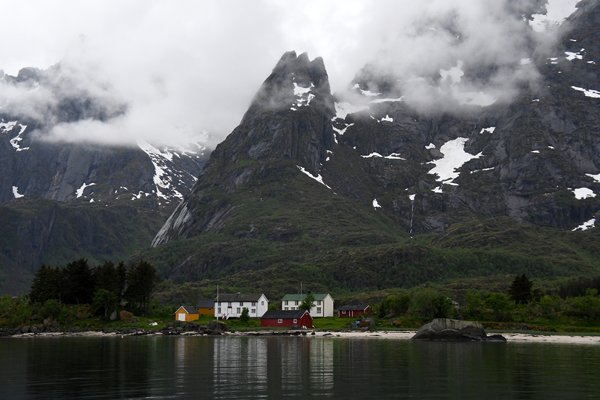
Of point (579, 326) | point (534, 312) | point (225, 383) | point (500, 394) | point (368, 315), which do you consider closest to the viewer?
point (500, 394)

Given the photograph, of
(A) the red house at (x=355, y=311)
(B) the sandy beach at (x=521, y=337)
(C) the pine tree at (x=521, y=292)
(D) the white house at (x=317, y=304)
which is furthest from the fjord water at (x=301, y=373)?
(D) the white house at (x=317, y=304)

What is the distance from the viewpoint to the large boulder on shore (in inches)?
4269

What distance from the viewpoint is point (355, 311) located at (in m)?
169

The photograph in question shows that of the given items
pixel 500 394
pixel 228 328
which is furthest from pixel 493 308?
pixel 500 394

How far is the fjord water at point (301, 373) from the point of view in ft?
151

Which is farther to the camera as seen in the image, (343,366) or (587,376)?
(343,366)

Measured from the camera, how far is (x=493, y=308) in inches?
5571

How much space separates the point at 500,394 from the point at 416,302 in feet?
334

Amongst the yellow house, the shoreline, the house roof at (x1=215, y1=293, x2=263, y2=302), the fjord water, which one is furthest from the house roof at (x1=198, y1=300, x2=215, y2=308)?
the fjord water

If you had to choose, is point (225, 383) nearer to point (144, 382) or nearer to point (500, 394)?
point (144, 382)

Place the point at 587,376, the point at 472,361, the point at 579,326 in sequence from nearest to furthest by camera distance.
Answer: the point at 587,376, the point at 472,361, the point at 579,326

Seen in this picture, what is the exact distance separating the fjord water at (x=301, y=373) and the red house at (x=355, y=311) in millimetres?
77501

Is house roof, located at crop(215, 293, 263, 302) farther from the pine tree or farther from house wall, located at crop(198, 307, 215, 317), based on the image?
the pine tree

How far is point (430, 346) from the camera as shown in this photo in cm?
9231
